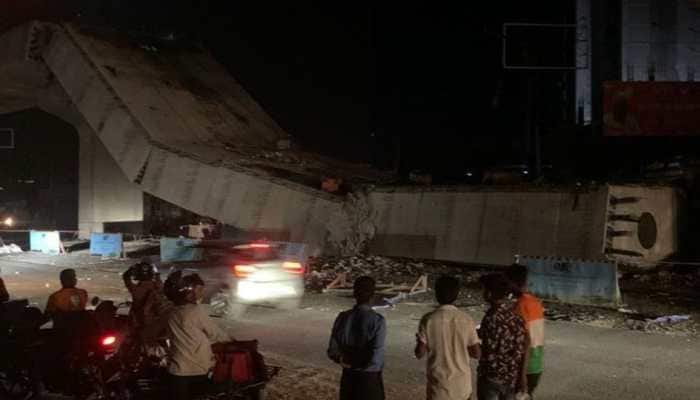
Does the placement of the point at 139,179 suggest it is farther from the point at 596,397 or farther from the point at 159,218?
the point at 596,397

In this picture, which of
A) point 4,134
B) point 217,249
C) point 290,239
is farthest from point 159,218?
point 217,249

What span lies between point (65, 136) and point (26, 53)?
66.5ft

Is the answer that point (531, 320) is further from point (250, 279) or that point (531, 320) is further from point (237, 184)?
point (237, 184)

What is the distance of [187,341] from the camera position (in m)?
5.66

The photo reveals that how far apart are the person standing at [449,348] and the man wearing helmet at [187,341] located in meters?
1.71

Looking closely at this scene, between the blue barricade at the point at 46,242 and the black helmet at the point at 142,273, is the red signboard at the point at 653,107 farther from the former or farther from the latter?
the blue barricade at the point at 46,242

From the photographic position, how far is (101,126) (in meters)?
28.8

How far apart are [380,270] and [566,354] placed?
11.2 meters

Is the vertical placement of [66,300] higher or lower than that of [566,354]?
higher

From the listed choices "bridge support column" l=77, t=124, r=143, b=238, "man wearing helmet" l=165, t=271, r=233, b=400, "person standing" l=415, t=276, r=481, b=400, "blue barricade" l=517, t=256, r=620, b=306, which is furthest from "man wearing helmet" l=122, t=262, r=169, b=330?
"bridge support column" l=77, t=124, r=143, b=238

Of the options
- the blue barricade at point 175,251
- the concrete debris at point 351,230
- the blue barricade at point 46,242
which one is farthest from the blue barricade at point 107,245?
the concrete debris at point 351,230

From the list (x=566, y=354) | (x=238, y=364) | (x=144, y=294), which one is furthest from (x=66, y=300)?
(x=566, y=354)

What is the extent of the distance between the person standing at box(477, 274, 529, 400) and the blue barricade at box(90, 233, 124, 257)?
2519 centimetres

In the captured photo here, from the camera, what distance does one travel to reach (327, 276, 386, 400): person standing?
17.6 feet
